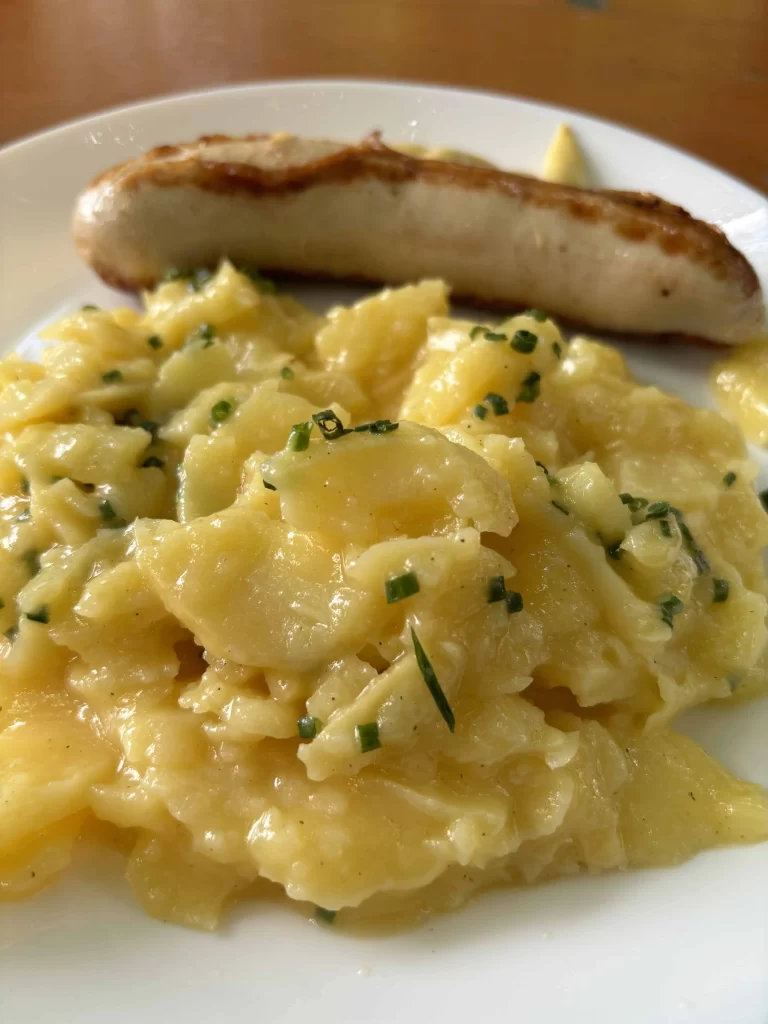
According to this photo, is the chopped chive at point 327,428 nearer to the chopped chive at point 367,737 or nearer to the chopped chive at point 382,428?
the chopped chive at point 382,428

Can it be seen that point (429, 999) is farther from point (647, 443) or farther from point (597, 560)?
point (647, 443)

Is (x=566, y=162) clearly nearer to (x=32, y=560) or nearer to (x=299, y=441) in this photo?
(x=299, y=441)

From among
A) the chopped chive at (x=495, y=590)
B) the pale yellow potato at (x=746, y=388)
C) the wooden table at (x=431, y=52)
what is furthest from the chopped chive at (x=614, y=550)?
the wooden table at (x=431, y=52)

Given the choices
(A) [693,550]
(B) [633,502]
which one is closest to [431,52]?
(B) [633,502]

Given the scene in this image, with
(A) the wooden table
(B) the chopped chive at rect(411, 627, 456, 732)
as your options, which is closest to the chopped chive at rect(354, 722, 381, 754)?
(B) the chopped chive at rect(411, 627, 456, 732)

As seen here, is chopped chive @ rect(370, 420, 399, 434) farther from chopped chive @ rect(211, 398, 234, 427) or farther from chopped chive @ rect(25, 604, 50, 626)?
chopped chive @ rect(25, 604, 50, 626)

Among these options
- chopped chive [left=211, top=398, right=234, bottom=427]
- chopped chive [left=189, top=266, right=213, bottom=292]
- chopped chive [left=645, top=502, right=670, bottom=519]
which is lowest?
chopped chive [left=645, top=502, right=670, bottom=519]
